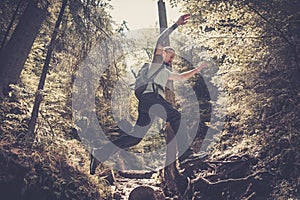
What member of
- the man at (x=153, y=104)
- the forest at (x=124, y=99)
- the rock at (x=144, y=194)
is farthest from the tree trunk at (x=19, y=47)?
the rock at (x=144, y=194)

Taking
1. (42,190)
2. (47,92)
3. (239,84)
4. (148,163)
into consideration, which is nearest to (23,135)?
(47,92)

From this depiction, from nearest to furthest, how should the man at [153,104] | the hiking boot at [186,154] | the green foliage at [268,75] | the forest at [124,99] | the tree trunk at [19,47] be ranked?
the green foliage at [268,75] < the forest at [124,99] < the man at [153,104] < the tree trunk at [19,47] < the hiking boot at [186,154]

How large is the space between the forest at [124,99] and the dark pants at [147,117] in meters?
0.46

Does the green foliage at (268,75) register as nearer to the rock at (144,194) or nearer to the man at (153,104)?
the man at (153,104)

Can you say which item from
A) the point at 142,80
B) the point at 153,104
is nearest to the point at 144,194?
the point at 153,104

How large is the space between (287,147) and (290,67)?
4.46 feet

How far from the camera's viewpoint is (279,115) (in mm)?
4820

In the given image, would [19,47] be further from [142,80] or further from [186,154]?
[186,154]

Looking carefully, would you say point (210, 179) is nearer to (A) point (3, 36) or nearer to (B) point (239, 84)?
(B) point (239, 84)

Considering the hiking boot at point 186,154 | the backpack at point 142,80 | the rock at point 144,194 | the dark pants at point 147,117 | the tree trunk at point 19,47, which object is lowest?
the rock at point 144,194

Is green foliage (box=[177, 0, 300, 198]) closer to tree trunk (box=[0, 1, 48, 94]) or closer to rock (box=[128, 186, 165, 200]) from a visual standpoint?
rock (box=[128, 186, 165, 200])

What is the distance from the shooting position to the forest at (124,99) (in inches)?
181

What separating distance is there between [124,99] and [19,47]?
3.14m

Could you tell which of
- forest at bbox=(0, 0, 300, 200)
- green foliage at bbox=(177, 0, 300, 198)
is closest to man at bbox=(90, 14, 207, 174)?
forest at bbox=(0, 0, 300, 200)
